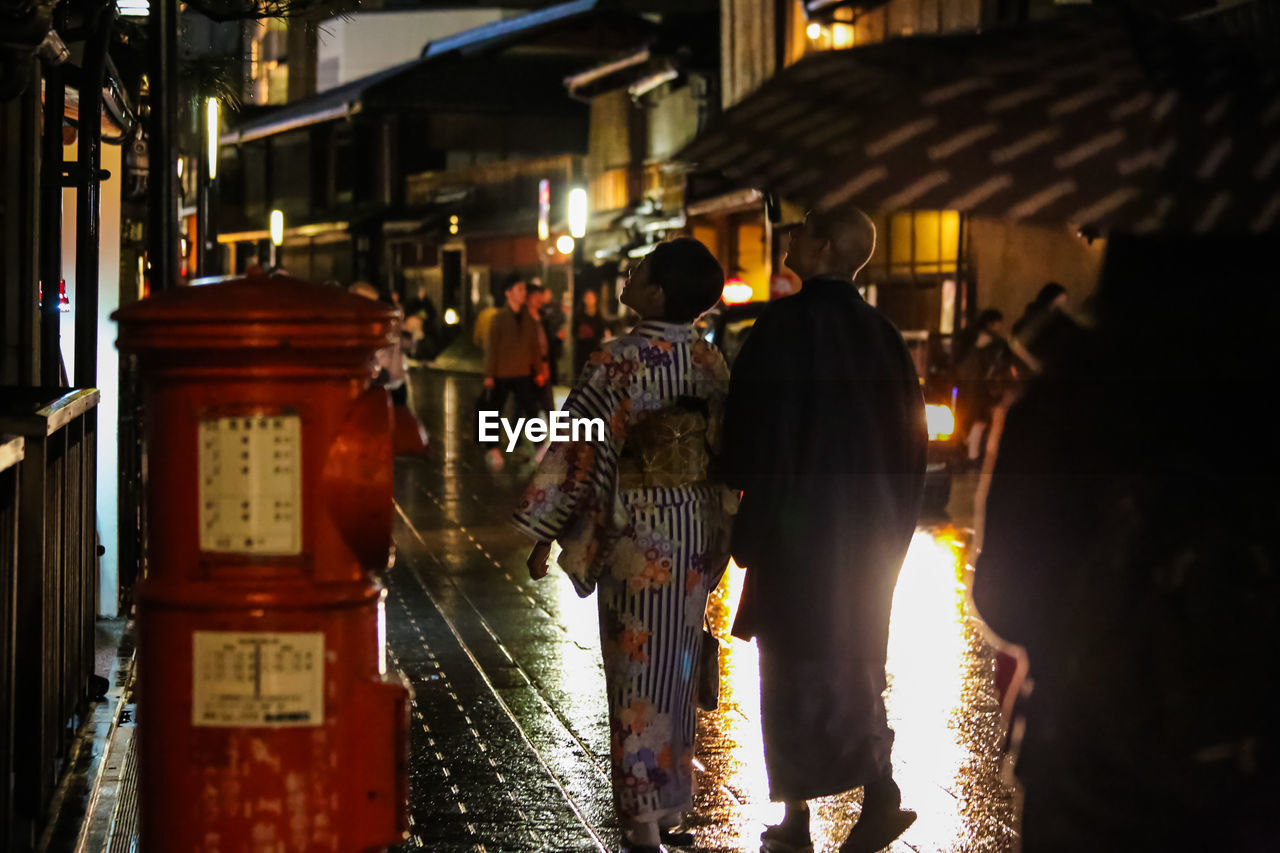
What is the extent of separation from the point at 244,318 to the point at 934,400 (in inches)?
550

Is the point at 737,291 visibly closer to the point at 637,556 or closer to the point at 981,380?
the point at 981,380

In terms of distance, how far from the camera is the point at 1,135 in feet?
20.3

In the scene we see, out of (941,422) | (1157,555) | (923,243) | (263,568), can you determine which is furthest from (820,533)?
(923,243)

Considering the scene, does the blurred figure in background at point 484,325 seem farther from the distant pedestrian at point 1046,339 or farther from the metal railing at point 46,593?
the distant pedestrian at point 1046,339

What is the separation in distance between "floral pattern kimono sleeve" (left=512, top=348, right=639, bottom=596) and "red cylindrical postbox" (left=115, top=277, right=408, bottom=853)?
1.29 m

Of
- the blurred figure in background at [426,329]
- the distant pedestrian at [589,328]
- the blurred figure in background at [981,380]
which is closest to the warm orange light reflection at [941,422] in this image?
the blurred figure in background at [981,380]

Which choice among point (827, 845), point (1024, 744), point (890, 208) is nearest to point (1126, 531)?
point (1024, 744)

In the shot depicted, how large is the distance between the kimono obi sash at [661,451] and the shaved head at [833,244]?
665 mm

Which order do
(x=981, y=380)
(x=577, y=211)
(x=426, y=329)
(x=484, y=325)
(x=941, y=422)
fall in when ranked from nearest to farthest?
(x=981, y=380)
(x=941, y=422)
(x=484, y=325)
(x=577, y=211)
(x=426, y=329)

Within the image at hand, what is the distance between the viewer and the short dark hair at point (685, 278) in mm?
5188

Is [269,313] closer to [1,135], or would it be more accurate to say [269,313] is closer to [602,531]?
[602,531]

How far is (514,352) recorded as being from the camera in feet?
59.6

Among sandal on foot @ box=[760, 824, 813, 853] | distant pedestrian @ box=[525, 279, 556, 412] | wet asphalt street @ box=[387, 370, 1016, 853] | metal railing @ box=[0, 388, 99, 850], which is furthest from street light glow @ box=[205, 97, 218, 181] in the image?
sandal on foot @ box=[760, 824, 813, 853]

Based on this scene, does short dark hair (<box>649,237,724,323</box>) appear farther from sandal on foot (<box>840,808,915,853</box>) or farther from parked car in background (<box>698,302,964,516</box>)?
parked car in background (<box>698,302,964,516</box>)
